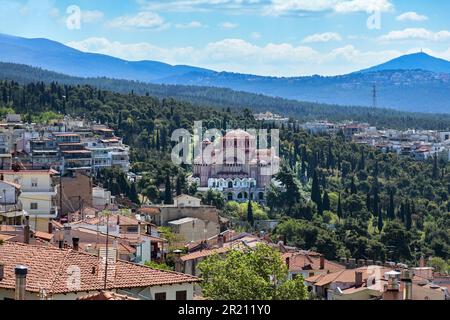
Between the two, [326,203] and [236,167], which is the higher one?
[236,167]

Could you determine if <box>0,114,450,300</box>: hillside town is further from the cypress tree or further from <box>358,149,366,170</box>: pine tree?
<box>358,149,366,170</box>: pine tree

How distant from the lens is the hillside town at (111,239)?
39.0ft

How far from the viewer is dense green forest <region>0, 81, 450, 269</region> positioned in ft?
171

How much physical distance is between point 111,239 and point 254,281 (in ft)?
40.1

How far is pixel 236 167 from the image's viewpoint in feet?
298

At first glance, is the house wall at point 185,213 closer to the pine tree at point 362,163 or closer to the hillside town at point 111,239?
the hillside town at point 111,239

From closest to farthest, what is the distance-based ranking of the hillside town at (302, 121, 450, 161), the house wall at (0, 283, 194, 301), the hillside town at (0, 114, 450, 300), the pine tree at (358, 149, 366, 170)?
the house wall at (0, 283, 194, 301) → the hillside town at (0, 114, 450, 300) → the pine tree at (358, 149, 366, 170) → the hillside town at (302, 121, 450, 161)

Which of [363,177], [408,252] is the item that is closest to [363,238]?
[408,252]

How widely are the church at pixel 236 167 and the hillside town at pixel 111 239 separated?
144 mm

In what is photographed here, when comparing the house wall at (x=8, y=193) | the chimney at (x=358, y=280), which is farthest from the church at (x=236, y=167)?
the chimney at (x=358, y=280)

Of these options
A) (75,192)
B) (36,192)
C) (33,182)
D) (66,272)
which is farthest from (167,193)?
(66,272)

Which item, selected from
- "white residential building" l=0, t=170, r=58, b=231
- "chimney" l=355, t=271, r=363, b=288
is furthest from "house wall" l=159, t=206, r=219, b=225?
"chimney" l=355, t=271, r=363, b=288

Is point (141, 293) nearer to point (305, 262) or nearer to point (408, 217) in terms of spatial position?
point (305, 262)

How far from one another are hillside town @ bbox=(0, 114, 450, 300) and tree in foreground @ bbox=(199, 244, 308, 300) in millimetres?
397
